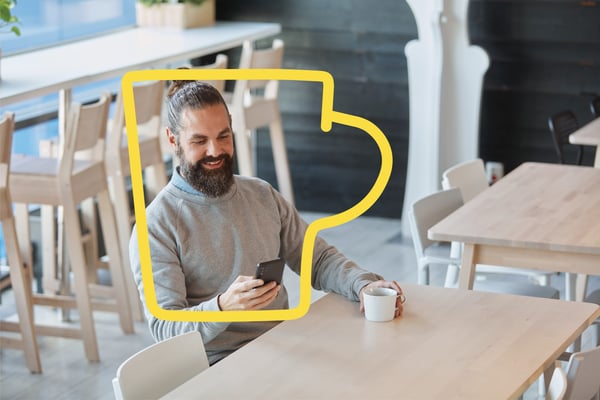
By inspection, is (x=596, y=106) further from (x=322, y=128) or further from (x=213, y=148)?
(x=322, y=128)

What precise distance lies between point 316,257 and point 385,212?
11.5ft

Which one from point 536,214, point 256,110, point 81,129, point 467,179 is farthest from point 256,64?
point 536,214

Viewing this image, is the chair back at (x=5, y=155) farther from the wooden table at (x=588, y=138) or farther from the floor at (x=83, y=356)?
the wooden table at (x=588, y=138)

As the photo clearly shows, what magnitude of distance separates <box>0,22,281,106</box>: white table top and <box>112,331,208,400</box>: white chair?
191cm

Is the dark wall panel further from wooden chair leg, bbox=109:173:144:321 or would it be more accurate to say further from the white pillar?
wooden chair leg, bbox=109:173:144:321

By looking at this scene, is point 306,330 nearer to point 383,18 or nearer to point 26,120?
point 26,120

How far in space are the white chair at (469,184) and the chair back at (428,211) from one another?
0.09 meters

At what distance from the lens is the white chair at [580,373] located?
2.25 m

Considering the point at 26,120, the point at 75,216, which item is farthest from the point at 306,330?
the point at 26,120

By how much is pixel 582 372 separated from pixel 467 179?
72.2 inches

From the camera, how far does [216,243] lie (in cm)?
258

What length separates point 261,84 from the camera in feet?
19.0

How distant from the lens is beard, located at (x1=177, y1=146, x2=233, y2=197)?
7.46 feet

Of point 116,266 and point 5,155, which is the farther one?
point 116,266
